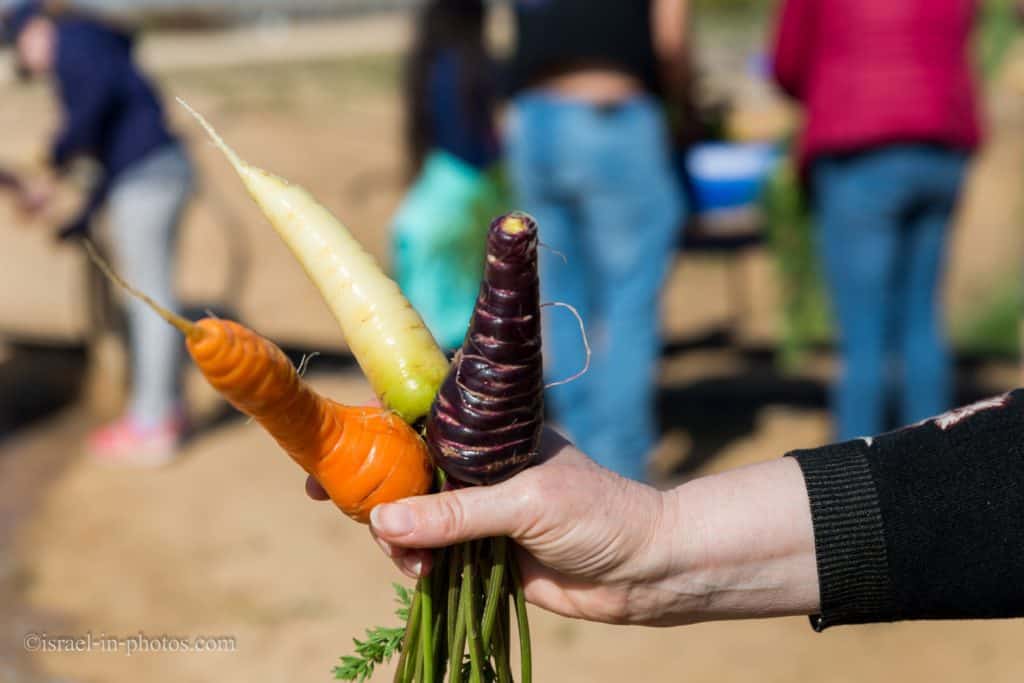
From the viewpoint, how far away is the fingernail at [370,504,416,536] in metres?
1.66

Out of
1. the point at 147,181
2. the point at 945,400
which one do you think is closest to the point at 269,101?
the point at 147,181

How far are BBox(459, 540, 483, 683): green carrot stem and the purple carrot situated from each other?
128 mm

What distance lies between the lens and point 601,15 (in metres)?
4.07

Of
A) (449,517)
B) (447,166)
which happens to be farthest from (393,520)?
(447,166)

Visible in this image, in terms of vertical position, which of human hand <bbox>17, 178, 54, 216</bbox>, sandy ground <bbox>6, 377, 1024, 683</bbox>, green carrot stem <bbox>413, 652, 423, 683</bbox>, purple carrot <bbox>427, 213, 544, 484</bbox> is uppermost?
purple carrot <bbox>427, 213, 544, 484</bbox>

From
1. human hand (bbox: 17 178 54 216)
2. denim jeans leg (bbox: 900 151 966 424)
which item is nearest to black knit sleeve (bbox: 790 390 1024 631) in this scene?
denim jeans leg (bbox: 900 151 966 424)

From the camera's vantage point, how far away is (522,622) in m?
1.77

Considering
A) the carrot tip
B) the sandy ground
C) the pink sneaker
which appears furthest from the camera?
the pink sneaker

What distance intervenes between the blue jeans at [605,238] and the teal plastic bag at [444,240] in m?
0.47

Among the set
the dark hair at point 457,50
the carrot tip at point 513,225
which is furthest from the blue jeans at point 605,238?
the carrot tip at point 513,225

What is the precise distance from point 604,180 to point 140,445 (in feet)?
8.49

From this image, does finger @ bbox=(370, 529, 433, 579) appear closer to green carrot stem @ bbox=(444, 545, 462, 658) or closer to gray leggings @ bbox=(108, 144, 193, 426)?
green carrot stem @ bbox=(444, 545, 462, 658)

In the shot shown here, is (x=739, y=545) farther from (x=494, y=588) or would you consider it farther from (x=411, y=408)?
(x=411, y=408)

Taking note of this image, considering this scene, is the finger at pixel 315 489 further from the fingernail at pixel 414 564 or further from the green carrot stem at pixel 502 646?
the green carrot stem at pixel 502 646
